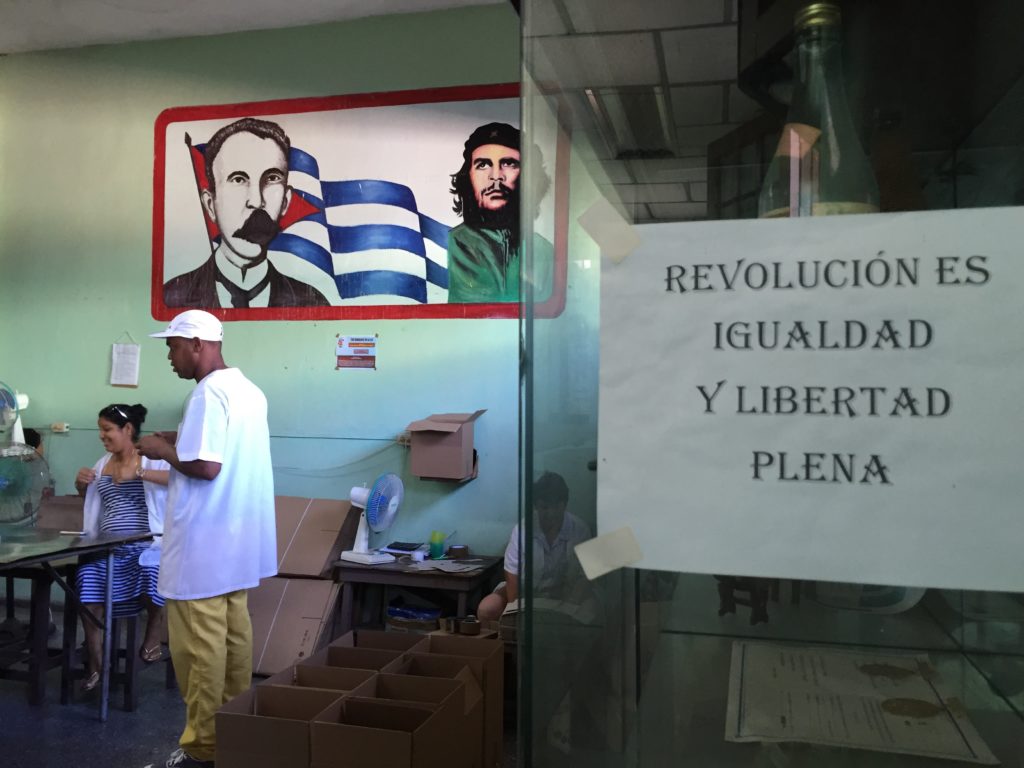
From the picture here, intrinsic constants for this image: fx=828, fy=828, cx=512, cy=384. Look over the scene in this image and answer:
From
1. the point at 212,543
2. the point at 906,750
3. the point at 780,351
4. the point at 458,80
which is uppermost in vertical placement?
the point at 458,80

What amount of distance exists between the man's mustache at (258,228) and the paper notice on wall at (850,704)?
14.4 ft

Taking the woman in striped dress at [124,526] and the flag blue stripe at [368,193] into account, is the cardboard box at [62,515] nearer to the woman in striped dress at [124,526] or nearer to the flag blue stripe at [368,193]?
the woman in striped dress at [124,526]

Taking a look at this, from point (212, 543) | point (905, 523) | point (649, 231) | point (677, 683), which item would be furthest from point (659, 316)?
point (212, 543)

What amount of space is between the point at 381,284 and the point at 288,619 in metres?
1.79

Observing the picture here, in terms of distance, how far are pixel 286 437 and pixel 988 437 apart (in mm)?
4326

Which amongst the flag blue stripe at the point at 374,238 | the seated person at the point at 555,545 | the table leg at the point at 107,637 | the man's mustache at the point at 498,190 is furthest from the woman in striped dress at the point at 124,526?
the seated person at the point at 555,545

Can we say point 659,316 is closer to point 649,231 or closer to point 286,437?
point 649,231

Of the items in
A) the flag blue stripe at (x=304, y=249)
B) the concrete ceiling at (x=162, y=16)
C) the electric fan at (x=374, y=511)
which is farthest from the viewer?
the flag blue stripe at (x=304, y=249)

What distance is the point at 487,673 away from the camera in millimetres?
2258

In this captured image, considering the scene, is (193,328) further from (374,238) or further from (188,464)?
(374,238)

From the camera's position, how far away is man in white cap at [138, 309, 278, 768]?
2838 millimetres

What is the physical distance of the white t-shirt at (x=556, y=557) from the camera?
687mm

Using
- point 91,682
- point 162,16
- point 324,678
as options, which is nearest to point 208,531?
point 324,678

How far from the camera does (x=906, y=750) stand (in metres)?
0.63
